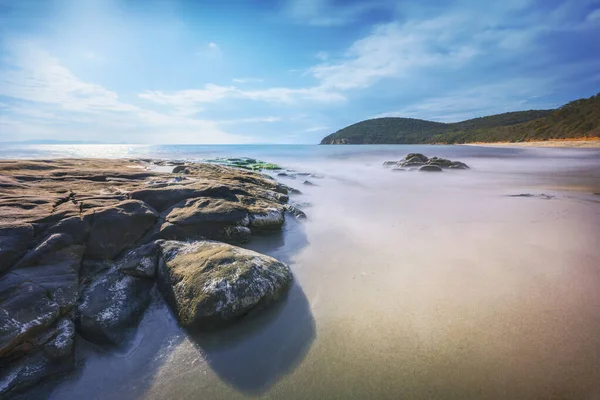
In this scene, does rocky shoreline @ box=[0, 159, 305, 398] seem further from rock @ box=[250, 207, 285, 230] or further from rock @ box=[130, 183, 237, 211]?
rock @ box=[250, 207, 285, 230]

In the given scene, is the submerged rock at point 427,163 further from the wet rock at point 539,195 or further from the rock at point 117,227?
the rock at point 117,227

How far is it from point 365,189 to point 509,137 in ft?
286

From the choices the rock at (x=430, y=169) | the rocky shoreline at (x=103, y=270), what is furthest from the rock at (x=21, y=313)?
the rock at (x=430, y=169)

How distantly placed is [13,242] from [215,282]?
331cm

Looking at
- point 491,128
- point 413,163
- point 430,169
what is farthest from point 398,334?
point 491,128

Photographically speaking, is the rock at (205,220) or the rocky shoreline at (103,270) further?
the rock at (205,220)

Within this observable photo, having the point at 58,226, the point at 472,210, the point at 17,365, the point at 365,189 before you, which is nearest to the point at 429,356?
the point at 17,365

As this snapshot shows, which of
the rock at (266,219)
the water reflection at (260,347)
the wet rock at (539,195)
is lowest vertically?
the water reflection at (260,347)

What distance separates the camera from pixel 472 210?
32.8 ft

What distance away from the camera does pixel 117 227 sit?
5785 millimetres

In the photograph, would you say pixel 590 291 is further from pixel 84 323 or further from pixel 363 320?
pixel 84 323

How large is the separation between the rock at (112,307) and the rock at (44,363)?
0.24m

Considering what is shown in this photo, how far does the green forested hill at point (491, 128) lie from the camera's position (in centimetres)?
6256

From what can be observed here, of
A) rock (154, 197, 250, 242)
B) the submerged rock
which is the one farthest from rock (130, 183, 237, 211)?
the submerged rock
